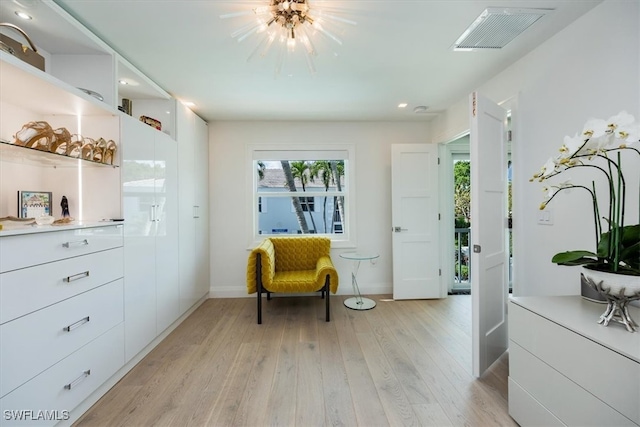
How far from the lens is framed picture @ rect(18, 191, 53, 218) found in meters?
1.71

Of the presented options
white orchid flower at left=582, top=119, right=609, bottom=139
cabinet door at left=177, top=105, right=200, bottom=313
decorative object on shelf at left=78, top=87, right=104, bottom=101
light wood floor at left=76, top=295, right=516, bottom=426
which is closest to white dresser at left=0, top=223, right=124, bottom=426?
light wood floor at left=76, top=295, right=516, bottom=426

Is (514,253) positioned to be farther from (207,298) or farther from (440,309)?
(207,298)

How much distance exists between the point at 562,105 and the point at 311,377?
8.42ft

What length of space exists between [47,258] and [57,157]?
728 mm

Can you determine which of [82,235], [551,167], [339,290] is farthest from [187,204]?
[551,167]

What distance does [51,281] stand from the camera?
1.43m

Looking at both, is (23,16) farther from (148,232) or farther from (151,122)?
(148,232)

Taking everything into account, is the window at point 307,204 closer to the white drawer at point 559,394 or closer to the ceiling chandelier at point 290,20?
the ceiling chandelier at point 290,20

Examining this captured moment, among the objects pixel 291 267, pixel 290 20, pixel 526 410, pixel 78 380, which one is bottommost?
pixel 526 410

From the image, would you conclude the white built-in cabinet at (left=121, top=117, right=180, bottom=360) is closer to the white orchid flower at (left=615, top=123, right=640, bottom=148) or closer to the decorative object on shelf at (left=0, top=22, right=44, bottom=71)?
the decorative object on shelf at (left=0, top=22, right=44, bottom=71)

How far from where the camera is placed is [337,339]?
8.37ft

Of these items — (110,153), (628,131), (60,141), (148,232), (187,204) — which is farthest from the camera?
(187,204)

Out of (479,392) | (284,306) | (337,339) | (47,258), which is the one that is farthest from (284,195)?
(479,392)

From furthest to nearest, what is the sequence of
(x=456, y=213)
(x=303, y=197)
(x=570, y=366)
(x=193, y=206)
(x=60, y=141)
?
1. (x=456, y=213)
2. (x=303, y=197)
3. (x=193, y=206)
4. (x=60, y=141)
5. (x=570, y=366)
